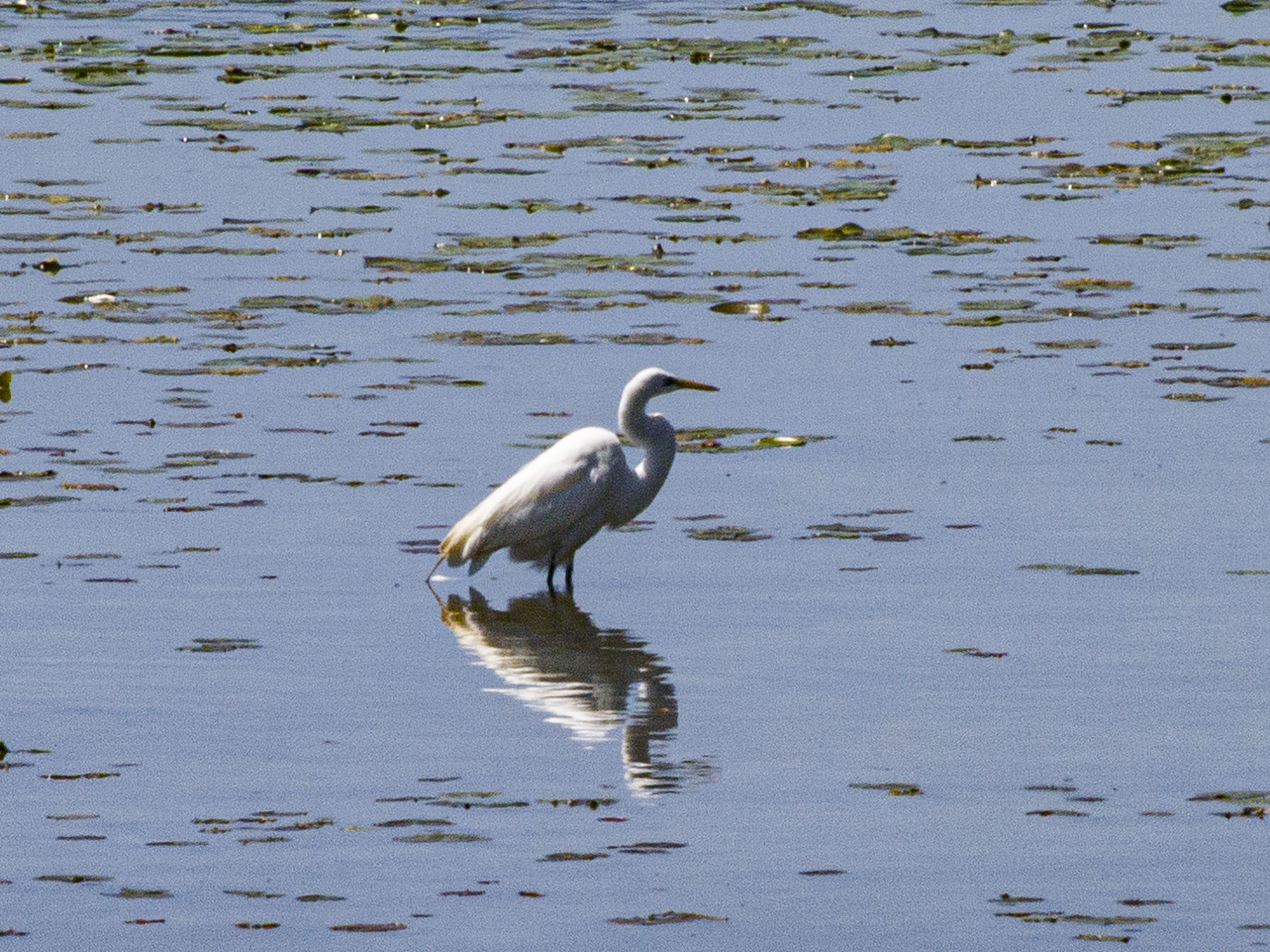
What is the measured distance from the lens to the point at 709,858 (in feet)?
19.5

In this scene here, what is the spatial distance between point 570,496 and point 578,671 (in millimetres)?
1207

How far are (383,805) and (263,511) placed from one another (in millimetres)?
3243

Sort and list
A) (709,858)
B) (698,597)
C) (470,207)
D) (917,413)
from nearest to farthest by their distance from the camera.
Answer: (709,858), (698,597), (917,413), (470,207)

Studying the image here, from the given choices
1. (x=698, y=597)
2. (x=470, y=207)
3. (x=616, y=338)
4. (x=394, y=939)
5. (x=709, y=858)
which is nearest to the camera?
(x=394, y=939)

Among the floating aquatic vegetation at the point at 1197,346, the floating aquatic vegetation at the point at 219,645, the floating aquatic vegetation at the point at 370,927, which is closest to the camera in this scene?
the floating aquatic vegetation at the point at 370,927

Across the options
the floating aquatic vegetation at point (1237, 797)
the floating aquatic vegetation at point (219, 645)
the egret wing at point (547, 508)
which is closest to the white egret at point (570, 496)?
the egret wing at point (547, 508)

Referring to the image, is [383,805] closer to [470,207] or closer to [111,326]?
[111,326]

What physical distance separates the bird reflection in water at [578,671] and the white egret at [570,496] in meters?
0.17

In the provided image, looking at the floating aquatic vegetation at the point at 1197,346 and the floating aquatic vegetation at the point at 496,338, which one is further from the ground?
the floating aquatic vegetation at the point at 496,338

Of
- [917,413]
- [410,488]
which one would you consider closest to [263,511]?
[410,488]

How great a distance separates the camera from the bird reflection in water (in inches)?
274

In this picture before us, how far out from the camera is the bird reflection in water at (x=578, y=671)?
6.95 m

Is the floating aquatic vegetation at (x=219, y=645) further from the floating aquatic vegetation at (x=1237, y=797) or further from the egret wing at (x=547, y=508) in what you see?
the floating aquatic vegetation at (x=1237, y=797)

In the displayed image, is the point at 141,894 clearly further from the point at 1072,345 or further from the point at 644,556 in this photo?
the point at 1072,345
